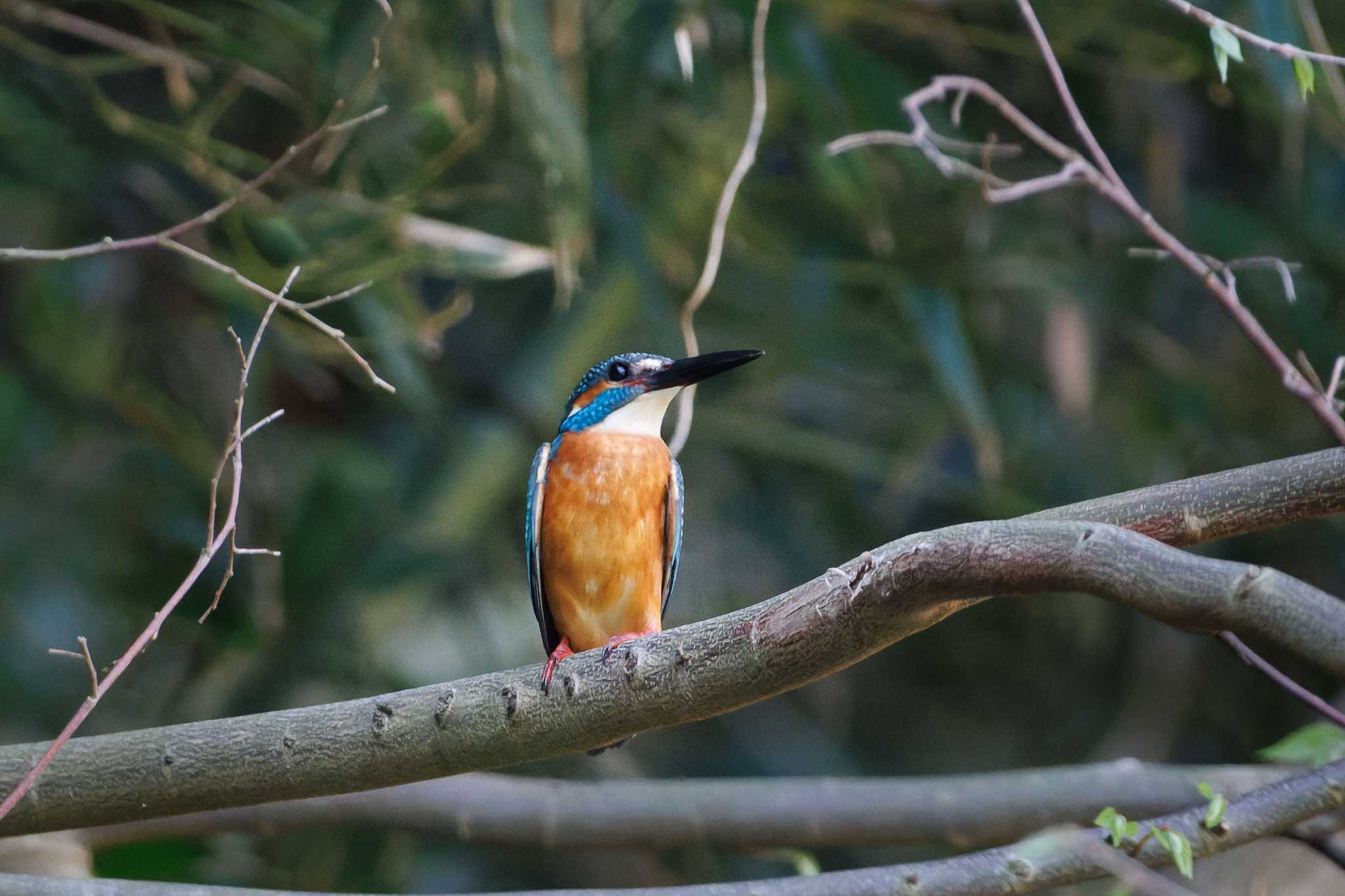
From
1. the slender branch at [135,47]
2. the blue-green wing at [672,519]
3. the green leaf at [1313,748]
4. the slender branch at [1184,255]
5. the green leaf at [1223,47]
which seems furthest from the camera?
the slender branch at [135,47]

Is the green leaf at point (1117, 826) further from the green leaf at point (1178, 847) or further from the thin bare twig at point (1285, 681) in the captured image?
the thin bare twig at point (1285, 681)

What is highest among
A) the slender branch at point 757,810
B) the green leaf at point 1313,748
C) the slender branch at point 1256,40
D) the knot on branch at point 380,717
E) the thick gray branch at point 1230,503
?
the slender branch at point 1256,40

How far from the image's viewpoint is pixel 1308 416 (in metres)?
5.62

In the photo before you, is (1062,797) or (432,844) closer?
(1062,797)

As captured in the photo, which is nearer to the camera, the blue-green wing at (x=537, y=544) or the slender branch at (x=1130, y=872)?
the slender branch at (x=1130, y=872)

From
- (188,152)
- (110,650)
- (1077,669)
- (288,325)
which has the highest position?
(188,152)

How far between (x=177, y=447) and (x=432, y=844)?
161 centimetres

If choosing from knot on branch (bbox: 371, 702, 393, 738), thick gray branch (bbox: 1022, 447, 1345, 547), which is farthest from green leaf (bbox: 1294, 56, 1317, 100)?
knot on branch (bbox: 371, 702, 393, 738)

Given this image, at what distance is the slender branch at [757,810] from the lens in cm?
328

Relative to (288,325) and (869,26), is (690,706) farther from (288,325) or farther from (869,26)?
(869,26)

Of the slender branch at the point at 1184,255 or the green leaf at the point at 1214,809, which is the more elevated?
the slender branch at the point at 1184,255

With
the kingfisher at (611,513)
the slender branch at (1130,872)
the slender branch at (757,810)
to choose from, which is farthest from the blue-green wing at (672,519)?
the slender branch at (1130,872)

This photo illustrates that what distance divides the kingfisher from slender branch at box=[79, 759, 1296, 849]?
1.20ft

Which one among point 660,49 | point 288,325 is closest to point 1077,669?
point 660,49
